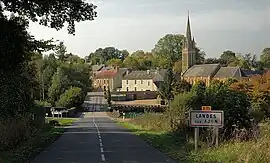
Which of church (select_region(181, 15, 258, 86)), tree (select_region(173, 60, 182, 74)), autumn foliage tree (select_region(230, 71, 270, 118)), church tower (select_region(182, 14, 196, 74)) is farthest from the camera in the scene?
tree (select_region(173, 60, 182, 74))

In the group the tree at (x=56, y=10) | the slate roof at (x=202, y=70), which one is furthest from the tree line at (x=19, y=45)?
the slate roof at (x=202, y=70)

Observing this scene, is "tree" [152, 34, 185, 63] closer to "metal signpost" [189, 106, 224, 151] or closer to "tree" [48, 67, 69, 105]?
"tree" [48, 67, 69, 105]

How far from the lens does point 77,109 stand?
112688 millimetres

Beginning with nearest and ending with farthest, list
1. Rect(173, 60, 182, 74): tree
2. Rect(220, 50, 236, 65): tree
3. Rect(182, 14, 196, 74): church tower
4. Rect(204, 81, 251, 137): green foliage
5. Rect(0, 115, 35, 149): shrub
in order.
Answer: Rect(0, 115, 35, 149): shrub < Rect(204, 81, 251, 137): green foliage < Rect(182, 14, 196, 74): church tower < Rect(173, 60, 182, 74): tree < Rect(220, 50, 236, 65): tree

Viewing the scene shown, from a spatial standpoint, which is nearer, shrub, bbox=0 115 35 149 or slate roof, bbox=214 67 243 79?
shrub, bbox=0 115 35 149

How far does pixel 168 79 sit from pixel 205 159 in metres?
90.3

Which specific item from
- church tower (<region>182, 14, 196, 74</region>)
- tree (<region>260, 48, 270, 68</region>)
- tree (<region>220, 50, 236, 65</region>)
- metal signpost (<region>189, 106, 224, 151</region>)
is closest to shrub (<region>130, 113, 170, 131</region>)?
metal signpost (<region>189, 106, 224, 151</region>)

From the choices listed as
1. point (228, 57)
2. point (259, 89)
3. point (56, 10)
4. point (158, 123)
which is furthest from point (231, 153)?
point (228, 57)

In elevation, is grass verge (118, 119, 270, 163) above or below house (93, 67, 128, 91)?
below

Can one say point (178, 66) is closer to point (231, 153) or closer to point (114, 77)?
point (114, 77)

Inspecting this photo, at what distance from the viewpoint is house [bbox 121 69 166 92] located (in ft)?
544

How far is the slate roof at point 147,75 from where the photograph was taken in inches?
6461

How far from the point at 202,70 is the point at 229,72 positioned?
1355cm

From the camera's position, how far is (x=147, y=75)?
170500mm
